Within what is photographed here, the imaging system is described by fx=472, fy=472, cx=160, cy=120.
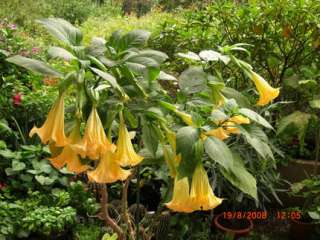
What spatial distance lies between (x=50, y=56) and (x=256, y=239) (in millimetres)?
2433

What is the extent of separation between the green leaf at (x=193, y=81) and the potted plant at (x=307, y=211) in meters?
1.82

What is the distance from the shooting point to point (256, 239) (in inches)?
125

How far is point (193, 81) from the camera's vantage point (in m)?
1.47

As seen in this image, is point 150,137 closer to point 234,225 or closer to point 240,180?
point 240,180

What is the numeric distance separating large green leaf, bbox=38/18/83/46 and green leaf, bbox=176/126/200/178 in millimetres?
391

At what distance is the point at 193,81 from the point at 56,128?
48cm

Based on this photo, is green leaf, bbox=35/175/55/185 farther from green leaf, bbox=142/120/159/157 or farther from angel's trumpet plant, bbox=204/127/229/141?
angel's trumpet plant, bbox=204/127/229/141

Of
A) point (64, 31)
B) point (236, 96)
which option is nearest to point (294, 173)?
point (236, 96)

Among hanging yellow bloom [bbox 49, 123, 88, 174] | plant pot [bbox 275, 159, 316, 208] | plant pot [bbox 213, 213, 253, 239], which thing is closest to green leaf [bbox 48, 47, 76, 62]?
hanging yellow bloom [bbox 49, 123, 88, 174]

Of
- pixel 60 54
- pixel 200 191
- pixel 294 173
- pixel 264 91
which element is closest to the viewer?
pixel 60 54

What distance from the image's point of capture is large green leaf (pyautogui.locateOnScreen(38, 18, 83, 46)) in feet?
4.06

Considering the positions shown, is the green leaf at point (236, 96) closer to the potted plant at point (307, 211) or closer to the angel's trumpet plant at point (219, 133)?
the angel's trumpet plant at point (219, 133)

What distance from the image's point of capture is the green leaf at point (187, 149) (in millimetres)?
1166

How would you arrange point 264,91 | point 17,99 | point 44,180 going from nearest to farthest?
point 264,91 < point 44,180 < point 17,99
